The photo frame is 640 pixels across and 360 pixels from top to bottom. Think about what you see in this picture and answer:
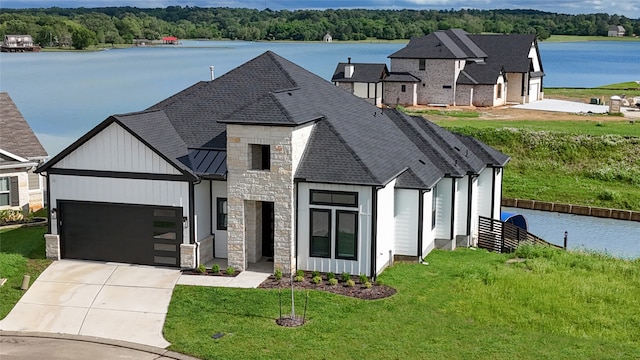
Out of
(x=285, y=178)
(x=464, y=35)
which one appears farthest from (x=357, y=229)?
(x=464, y=35)

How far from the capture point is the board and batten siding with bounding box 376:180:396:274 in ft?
65.0

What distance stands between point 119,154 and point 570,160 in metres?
29.5

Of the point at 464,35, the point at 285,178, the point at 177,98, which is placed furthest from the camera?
the point at 464,35

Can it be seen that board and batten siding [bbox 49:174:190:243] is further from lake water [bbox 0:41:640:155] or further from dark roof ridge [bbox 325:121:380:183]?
lake water [bbox 0:41:640:155]

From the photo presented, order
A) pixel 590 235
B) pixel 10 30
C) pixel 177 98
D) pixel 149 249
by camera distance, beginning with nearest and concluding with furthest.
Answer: pixel 149 249, pixel 177 98, pixel 590 235, pixel 10 30

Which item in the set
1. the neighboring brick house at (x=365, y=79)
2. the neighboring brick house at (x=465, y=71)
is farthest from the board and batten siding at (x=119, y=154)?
the neighboring brick house at (x=465, y=71)

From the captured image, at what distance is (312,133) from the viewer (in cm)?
2105

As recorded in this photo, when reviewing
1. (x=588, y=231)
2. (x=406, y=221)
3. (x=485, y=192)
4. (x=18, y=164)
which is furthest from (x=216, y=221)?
(x=588, y=231)

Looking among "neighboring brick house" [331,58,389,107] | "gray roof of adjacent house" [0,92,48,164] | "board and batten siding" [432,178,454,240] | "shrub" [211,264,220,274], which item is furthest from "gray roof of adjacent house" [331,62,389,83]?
"shrub" [211,264,220,274]

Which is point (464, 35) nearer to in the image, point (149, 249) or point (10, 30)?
point (149, 249)

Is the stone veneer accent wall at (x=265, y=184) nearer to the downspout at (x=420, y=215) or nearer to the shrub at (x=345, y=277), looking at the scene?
the shrub at (x=345, y=277)

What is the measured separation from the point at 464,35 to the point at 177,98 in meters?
50.1

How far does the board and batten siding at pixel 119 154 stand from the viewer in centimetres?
2036

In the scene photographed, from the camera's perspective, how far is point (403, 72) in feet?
215
